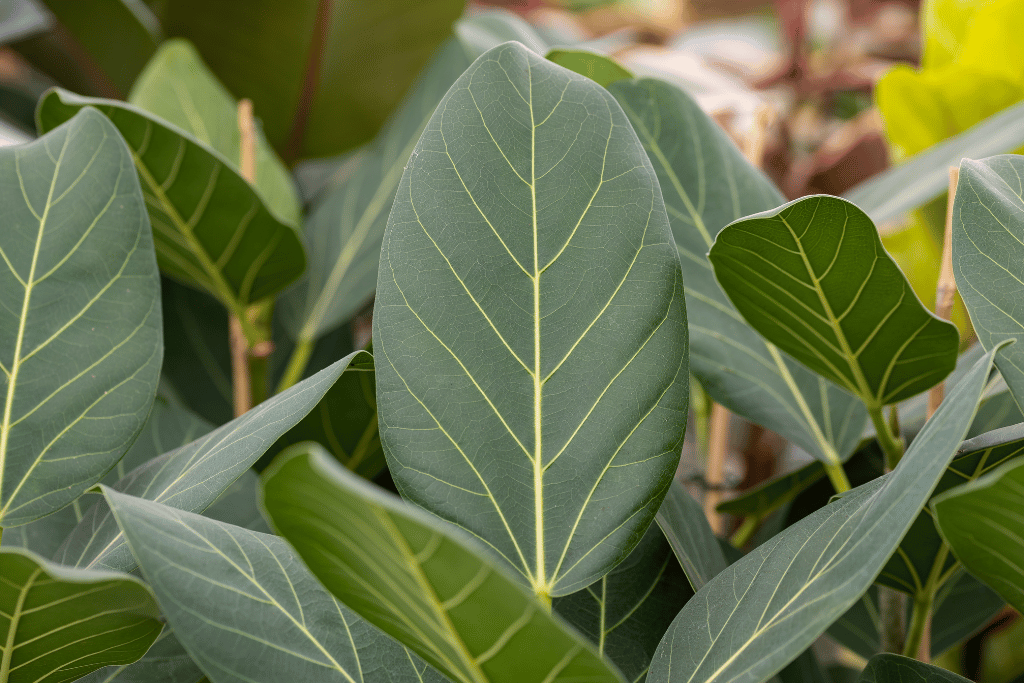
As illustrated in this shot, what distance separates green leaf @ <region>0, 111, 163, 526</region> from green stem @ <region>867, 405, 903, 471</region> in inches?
13.1

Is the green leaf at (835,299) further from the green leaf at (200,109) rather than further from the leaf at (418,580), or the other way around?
the green leaf at (200,109)

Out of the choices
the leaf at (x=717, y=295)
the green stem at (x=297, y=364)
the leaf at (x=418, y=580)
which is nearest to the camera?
the leaf at (x=418, y=580)

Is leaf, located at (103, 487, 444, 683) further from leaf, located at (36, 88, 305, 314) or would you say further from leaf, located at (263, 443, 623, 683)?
leaf, located at (36, 88, 305, 314)

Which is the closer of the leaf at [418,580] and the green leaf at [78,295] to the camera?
the leaf at [418,580]

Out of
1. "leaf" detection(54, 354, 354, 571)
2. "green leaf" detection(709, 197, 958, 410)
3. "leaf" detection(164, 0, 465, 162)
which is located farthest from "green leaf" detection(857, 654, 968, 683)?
"leaf" detection(164, 0, 465, 162)

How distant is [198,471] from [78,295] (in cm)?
10

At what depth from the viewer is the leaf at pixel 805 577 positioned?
242 millimetres

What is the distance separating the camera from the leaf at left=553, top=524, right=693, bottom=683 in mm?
359

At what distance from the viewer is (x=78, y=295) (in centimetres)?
36

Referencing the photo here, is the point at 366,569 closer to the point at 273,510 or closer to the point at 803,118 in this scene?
the point at 273,510

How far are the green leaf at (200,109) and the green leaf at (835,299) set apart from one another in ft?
1.38

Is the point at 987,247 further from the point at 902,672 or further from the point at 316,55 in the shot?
the point at 316,55

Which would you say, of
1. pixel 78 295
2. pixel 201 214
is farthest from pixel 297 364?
pixel 78 295

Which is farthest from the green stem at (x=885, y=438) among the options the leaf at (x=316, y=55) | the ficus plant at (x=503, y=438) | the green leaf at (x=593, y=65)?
the leaf at (x=316, y=55)
